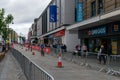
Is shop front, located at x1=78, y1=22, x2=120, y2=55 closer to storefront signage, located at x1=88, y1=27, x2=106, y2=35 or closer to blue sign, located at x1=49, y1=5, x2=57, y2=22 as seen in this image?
storefront signage, located at x1=88, y1=27, x2=106, y2=35

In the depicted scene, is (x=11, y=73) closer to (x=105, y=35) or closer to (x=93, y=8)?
(x=105, y=35)

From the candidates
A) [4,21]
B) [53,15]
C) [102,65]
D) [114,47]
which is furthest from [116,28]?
[4,21]

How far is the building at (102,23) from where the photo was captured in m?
31.2

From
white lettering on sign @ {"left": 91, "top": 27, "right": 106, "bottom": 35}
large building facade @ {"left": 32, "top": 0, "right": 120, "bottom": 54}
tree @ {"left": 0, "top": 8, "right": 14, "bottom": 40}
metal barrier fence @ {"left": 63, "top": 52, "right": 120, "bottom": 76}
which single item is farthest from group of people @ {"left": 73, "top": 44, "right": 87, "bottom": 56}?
tree @ {"left": 0, "top": 8, "right": 14, "bottom": 40}

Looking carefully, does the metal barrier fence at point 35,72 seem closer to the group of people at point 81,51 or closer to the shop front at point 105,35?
the group of people at point 81,51

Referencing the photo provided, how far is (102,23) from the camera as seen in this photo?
1432 inches

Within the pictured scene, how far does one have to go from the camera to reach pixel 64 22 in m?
60.2

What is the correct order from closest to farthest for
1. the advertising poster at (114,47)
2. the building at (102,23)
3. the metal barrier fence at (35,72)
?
the metal barrier fence at (35,72)
the building at (102,23)
the advertising poster at (114,47)

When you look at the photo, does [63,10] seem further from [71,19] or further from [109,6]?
[109,6]

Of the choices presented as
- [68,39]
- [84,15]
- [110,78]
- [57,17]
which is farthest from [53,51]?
[110,78]

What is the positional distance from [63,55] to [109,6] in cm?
902

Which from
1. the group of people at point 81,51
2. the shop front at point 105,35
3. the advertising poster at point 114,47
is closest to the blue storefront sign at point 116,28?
the shop front at point 105,35

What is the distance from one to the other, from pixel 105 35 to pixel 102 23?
1.35 m

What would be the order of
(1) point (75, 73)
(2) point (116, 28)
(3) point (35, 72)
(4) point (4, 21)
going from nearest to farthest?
(3) point (35, 72)
(1) point (75, 73)
(2) point (116, 28)
(4) point (4, 21)
